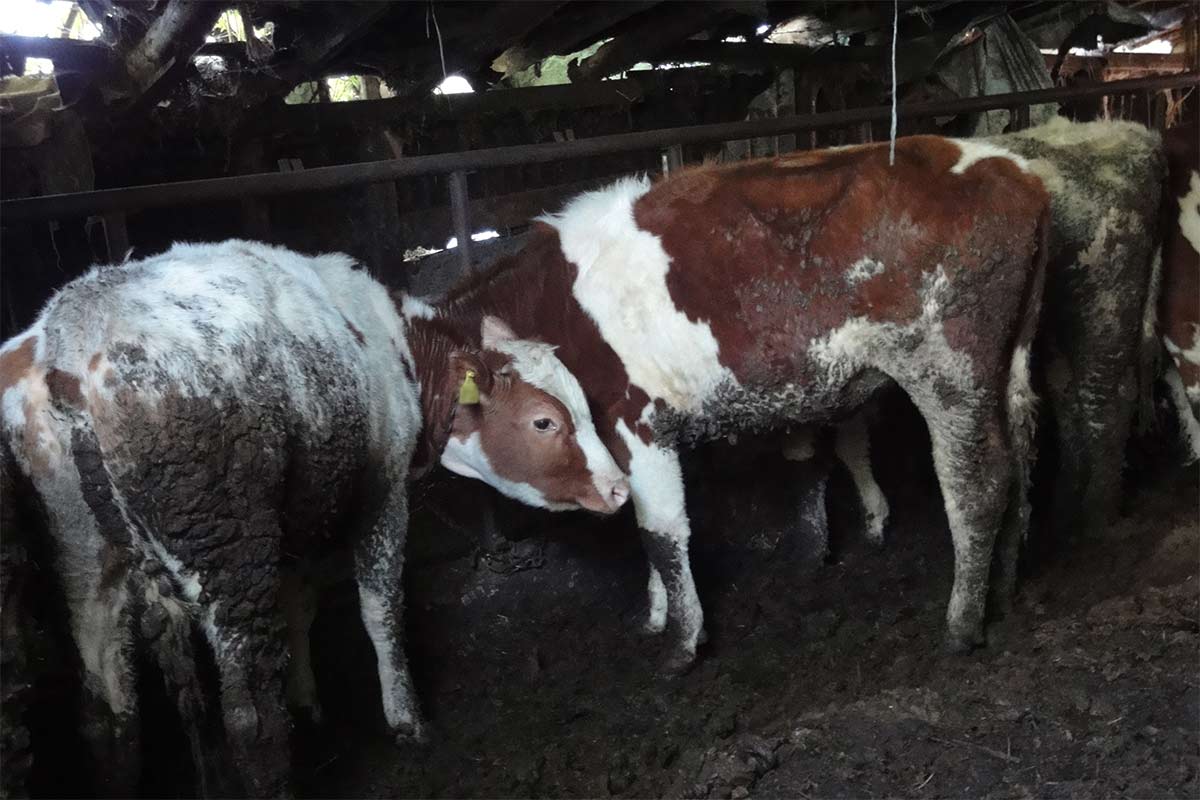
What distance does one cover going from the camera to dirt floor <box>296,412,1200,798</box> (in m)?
3.45

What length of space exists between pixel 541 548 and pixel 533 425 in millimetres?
1568

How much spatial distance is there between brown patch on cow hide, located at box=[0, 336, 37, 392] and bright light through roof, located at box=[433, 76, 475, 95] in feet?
10.7

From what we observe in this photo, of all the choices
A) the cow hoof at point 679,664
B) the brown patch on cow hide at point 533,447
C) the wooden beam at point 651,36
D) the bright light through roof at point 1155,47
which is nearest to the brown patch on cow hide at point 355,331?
the brown patch on cow hide at point 533,447

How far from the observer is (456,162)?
13.4ft

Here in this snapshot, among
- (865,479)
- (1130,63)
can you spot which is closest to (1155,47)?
(1130,63)

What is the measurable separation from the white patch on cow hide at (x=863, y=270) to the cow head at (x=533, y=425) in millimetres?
1269

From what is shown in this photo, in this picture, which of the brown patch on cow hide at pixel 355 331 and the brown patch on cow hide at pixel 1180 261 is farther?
the brown patch on cow hide at pixel 1180 261

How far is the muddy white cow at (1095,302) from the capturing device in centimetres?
446

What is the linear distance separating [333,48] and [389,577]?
2.49 metres

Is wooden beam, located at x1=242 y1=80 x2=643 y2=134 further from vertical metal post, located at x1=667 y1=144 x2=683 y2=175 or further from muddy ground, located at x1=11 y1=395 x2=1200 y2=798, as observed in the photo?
muddy ground, located at x1=11 y1=395 x2=1200 y2=798

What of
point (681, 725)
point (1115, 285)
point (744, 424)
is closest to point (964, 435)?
point (744, 424)

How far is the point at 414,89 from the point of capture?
5.39 metres

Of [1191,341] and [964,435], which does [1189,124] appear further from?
[964,435]

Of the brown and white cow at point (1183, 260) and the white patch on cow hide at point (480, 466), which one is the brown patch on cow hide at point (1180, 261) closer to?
the brown and white cow at point (1183, 260)
